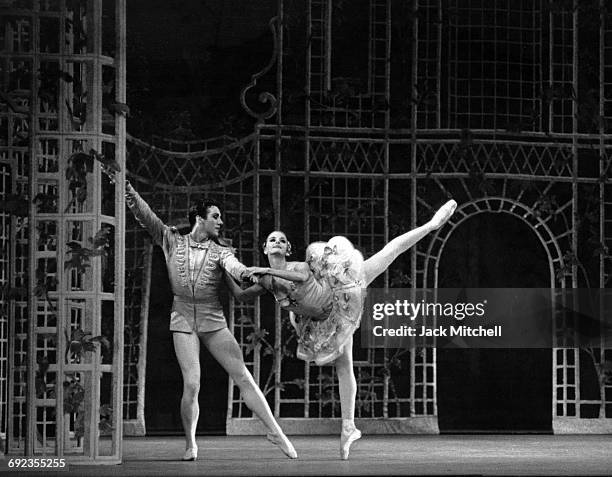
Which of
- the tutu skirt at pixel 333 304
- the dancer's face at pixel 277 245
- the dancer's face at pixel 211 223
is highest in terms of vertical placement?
the dancer's face at pixel 211 223

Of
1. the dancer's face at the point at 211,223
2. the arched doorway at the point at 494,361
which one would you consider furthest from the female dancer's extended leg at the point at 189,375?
the arched doorway at the point at 494,361

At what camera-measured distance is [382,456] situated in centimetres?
870

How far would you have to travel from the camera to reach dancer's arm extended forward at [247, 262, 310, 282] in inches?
302

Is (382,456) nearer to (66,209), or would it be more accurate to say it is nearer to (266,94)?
(66,209)

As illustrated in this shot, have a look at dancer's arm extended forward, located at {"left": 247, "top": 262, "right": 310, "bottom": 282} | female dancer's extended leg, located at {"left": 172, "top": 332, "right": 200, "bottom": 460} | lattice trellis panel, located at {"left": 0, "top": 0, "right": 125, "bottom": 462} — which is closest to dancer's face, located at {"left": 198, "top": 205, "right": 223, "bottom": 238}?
dancer's arm extended forward, located at {"left": 247, "top": 262, "right": 310, "bottom": 282}

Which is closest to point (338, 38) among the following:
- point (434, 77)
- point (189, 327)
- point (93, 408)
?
point (434, 77)

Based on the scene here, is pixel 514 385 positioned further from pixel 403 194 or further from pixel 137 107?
pixel 137 107

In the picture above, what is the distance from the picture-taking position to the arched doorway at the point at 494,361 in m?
11.2

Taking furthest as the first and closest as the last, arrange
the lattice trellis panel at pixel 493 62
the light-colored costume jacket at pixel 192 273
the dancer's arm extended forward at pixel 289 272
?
the lattice trellis panel at pixel 493 62, the light-colored costume jacket at pixel 192 273, the dancer's arm extended forward at pixel 289 272

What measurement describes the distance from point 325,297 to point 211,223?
0.78 meters

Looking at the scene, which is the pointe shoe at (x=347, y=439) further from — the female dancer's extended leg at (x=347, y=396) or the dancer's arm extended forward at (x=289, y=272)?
the dancer's arm extended forward at (x=289, y=272)

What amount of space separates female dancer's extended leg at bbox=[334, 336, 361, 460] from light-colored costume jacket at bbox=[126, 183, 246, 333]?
0.71 metres

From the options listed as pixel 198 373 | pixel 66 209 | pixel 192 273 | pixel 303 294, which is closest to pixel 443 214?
pixel 303 294

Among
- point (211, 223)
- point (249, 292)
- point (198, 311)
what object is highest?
point (211, 223)
